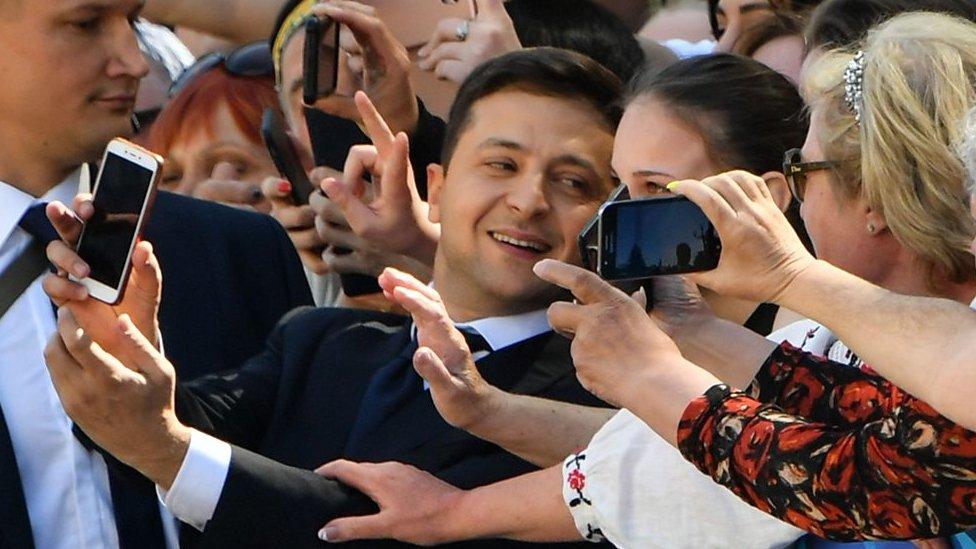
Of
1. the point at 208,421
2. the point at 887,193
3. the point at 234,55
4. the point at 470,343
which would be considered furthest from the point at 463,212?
the point at 234,55

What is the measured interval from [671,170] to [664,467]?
0.62 meters

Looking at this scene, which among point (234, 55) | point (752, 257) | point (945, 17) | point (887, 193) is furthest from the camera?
point (234, 55)

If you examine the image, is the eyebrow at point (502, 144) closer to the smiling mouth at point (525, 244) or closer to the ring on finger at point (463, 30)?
the smiling mouth at point (525, 244)

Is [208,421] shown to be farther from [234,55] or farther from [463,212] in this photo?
[234,55]

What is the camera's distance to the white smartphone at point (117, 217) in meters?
2.85

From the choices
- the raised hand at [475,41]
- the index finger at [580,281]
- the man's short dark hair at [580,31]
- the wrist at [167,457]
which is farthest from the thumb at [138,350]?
the man's short dark hair at [580,31]

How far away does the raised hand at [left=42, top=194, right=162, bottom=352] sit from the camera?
2.87 m

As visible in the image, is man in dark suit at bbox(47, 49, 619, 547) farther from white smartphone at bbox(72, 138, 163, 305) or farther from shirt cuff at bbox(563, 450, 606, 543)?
shirt cuff at bbox(563, 450, 606, 543)

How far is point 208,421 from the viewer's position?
10.7 ft

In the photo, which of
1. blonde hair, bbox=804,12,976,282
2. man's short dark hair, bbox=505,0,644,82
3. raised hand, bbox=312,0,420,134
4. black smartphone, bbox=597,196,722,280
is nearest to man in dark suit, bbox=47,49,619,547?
raised hand, bbox=312,0,420,134

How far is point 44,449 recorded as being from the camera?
3.08 meters

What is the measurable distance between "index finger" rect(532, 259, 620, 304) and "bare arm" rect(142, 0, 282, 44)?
109 inches

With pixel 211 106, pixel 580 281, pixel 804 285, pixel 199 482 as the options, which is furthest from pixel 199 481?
pixel 211 106

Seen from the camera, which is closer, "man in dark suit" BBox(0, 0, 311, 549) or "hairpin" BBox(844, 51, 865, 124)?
"hairpin" BBox(844, 51, 865, 124)
